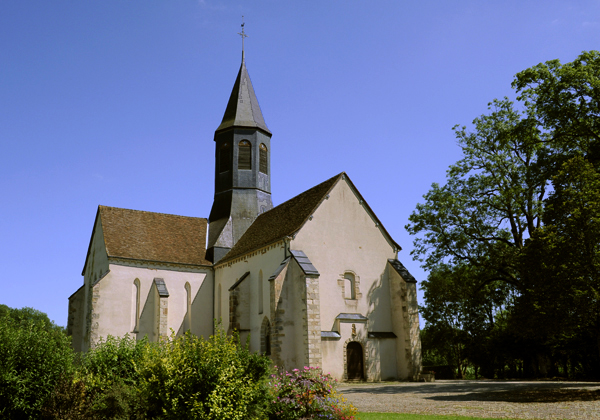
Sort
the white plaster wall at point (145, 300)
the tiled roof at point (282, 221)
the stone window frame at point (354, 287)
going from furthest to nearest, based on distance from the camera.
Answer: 1. the white plaster wall at point (145, 300)
2. the tiled roof at point (282, 221)
3. the stone window frame at point (354, 287)

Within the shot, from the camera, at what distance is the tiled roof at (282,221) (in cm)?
2795

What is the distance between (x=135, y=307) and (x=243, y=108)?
671 inches

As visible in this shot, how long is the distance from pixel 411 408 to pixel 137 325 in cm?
2109

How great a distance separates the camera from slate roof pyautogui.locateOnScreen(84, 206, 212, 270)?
107 ft

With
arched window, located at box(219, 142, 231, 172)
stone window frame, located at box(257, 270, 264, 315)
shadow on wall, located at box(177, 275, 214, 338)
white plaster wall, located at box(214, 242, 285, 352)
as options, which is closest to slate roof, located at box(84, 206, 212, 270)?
shadow on wall, located at box(177, 275, 214, 338)

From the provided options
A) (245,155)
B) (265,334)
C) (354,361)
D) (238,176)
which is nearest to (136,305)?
(265,334)

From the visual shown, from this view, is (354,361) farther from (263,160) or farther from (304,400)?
(263,160)

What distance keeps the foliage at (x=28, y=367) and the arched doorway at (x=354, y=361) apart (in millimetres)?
15880

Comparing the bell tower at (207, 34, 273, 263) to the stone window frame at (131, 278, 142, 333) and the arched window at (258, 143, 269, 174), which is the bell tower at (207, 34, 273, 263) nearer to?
the arched window at (258, 143, 269, 174)

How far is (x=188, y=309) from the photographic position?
110 feet

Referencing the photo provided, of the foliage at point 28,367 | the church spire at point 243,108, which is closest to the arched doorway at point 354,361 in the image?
the foliage at point 28,367

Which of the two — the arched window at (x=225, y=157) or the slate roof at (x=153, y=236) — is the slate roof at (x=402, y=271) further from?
the arched window at (x=225, y=157)

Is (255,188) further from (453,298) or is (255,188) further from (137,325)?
(453,298)

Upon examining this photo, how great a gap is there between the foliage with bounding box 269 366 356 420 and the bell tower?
77.4ft
